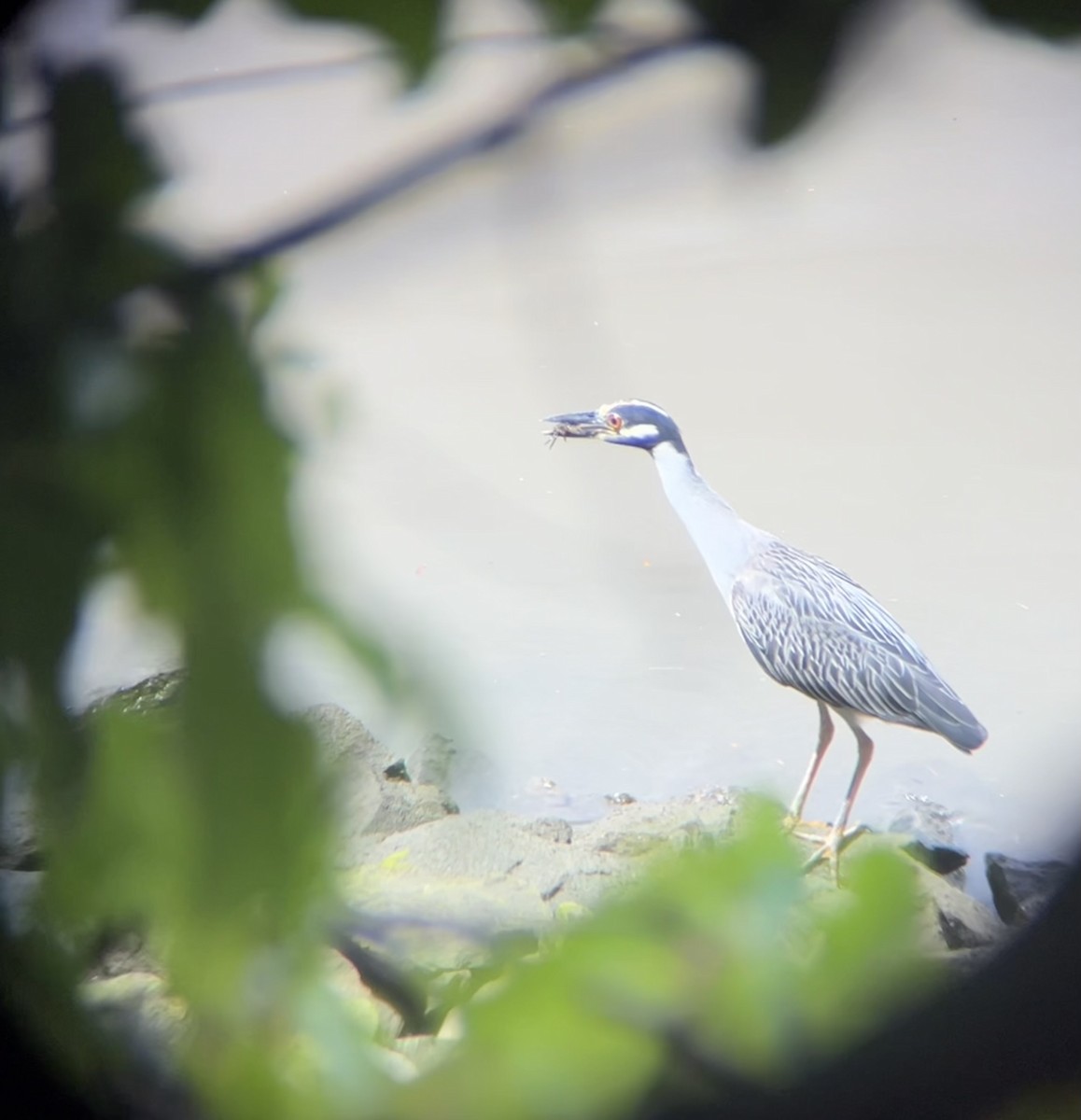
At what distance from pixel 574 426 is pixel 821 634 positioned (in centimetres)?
126

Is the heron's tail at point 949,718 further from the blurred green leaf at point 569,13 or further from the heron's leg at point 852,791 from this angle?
the blurred green leaf at point 569,13

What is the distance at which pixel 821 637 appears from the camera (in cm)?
175

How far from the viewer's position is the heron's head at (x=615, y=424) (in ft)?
1.70

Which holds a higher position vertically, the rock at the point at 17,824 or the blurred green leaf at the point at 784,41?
the blurred green leaf at the point at 784,41

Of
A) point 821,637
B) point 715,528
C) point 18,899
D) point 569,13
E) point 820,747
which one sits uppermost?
point 569,13

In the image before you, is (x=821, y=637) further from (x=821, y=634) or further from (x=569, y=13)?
(x=569, y=13)

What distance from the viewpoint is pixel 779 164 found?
0.88ft

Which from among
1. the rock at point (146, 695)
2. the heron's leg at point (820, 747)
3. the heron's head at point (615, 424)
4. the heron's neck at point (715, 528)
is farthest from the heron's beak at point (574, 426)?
the heron's leg at point (820, 747)

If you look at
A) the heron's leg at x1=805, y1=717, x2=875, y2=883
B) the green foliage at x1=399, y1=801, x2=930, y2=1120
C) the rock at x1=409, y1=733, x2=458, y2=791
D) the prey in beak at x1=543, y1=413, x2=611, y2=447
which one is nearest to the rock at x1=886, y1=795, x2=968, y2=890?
the heron's leg at x1=805, y1=717, x2=875, y2=883

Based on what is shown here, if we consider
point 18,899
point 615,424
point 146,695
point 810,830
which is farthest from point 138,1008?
point 810,830

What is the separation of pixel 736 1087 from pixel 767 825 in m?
0.07

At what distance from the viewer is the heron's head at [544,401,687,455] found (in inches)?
20.4

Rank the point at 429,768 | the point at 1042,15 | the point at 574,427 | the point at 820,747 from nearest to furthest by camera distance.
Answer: the point at 1042,15, the point at 574,427, the point at 429,768, the point at 820,747

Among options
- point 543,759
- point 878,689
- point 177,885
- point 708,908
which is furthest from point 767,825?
point 878,689
